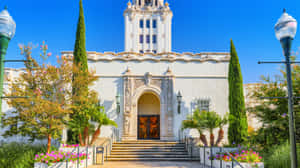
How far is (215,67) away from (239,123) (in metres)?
4.82

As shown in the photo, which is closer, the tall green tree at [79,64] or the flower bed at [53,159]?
the flower bed at [53,159]

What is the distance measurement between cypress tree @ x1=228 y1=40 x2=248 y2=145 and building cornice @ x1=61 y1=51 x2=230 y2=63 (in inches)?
91.6

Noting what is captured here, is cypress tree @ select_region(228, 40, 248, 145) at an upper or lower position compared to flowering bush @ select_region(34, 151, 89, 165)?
upper

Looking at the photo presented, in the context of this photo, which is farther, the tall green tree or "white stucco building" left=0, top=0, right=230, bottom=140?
"white stucco building" left=0, top=0, right=230, bottom=140

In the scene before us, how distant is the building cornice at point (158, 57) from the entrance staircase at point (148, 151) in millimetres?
5801

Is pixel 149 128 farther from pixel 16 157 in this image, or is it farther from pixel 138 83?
pixel 16 157

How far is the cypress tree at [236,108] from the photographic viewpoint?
554 inches

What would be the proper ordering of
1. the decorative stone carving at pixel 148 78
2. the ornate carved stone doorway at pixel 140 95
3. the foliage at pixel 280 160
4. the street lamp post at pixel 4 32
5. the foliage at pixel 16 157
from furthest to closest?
1. the decorative stone carving at pixel 148 78
2. the ornate carved stone doorway at pixel 140 95
3. the foliage at pixel 16 157
4. the foliage at pixel 280 160
5. the street lamp post at pixel 4 32

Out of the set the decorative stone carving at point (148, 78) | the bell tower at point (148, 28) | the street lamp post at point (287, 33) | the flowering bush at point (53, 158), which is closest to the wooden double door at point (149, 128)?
the decorative stone carving at point (148, 78)

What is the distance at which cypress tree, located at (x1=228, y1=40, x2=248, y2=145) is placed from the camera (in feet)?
46.2

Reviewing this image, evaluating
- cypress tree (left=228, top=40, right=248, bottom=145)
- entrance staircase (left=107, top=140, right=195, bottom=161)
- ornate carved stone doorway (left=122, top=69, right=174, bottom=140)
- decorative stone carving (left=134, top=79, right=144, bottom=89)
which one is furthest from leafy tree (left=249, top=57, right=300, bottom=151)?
decorative stone carving (left=134, top=79, right=144, bottom=89)

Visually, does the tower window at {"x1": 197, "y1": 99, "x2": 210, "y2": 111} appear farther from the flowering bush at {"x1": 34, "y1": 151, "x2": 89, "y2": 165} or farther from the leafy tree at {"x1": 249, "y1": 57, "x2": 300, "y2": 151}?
the flowering bush at {"x1": 34, "y1": 151, "x2": 89, "y2": 165}

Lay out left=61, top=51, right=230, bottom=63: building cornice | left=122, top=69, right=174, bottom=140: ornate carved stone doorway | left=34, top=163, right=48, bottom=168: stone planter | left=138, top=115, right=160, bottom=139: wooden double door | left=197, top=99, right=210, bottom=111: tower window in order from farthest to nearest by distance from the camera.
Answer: left=138, top=115, right=160, bottom=139: wooden double door < left=61, top=51, right=230, bottom=63: building cornice < left=197, top=99, right=210, bottom=111: tower window < left=122, top=69, right=174, bottom=140: ornate carved stone doorway < left=34, top=163, right=48, bottom=168: stone planter

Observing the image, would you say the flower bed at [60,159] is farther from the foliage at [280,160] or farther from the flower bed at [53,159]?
the foliage at [280,160]
